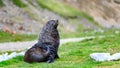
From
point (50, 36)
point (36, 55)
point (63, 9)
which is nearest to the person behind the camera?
point (36, 55)

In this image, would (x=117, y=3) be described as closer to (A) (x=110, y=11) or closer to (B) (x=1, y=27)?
(A) (x=110, y=11)

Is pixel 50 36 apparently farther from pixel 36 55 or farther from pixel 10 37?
pixel 10 37

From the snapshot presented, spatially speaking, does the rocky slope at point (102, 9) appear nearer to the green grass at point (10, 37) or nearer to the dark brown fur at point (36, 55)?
the green grass at point (10, 37)

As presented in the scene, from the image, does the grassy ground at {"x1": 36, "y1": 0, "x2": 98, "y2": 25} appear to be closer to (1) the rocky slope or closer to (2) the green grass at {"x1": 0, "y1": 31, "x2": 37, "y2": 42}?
(1) the rocky slope

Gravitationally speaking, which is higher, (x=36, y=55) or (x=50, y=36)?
(x=50, y=36)

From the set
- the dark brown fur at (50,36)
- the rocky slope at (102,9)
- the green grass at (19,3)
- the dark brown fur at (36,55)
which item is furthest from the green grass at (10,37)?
the rocky slope at (102,9)

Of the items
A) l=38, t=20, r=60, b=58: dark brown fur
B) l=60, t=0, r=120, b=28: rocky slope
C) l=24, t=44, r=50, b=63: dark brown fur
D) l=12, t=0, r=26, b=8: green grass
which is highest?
l=38, t=20, r=60, b=58: dark brown fur

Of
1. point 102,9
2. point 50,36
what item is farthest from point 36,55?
point 102,9

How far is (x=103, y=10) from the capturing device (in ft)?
332

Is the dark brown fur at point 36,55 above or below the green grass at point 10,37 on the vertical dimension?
above

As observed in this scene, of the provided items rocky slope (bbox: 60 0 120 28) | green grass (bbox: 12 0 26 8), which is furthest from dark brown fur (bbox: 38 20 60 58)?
rocky slope (bbox: 60 0 120 28)

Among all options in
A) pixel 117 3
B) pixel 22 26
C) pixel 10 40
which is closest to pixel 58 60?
pixel 10 40

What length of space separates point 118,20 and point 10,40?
188ft

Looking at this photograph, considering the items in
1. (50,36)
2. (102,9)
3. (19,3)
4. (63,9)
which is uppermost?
(50,36)
